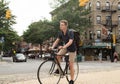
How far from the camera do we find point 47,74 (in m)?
10.7

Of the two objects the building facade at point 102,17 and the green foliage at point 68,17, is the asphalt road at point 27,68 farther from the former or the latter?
the building facade at point 102,17

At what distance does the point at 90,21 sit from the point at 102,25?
306cm

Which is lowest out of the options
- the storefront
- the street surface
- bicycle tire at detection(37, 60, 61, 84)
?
the storefront

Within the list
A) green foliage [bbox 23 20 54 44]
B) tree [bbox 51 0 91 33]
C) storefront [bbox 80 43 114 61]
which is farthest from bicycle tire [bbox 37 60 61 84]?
storefront [bbox 80 43 114 61]

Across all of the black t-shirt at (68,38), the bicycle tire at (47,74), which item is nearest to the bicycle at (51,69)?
the bicycle tire at (47,74)

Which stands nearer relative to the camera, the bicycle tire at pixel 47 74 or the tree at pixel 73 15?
the bicycle tire at pixel 47 74

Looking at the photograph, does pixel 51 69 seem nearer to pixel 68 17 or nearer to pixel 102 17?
pixel 68 17

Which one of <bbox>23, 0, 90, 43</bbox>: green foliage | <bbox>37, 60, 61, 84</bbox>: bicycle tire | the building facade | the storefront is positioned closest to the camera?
<bbox>37, 60, 61, 84</bbox>: bicycle tire

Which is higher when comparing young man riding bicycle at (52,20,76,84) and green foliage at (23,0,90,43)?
young man riding bicycle at (52,20,76,84)

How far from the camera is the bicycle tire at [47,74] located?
1038 cm

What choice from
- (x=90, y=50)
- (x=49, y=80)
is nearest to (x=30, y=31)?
(x=90, y=50)

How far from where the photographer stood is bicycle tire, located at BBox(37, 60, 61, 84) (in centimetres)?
1038

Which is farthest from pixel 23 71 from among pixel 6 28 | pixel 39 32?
pixel 39 32

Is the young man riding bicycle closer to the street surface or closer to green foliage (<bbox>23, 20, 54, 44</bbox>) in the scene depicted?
the street surface
